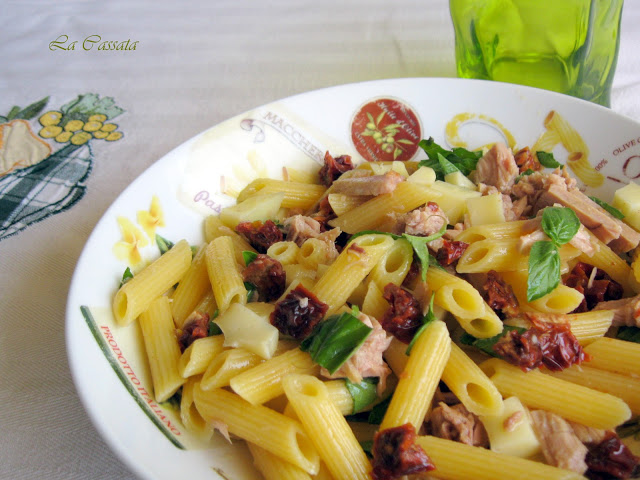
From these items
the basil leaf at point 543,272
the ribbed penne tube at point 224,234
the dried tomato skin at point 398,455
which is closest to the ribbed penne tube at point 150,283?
the ribbed penne tube at point 224,234

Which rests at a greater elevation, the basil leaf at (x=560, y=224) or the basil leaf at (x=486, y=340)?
the basil leaf at (x=560, y=224)

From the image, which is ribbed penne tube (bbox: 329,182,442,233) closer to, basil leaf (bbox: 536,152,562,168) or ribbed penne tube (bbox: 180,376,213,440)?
basil leaf (bbox: 536,152,562,168)

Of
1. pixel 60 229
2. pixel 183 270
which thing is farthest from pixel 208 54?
pixel 183 270

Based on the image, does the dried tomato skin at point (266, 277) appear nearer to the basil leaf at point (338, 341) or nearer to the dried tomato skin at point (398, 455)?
the basil leaf at point (338, 341)

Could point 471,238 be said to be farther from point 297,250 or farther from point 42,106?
point 42,106

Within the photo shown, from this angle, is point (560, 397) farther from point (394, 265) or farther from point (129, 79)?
point (129, 79)

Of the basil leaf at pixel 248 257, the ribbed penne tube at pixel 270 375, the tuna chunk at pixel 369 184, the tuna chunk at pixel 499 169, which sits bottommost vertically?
the ribbed penne tube at pixel 270 375
